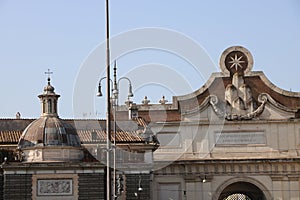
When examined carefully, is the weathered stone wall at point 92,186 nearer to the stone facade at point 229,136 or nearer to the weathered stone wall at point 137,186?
the weathered stone wall at point 137,186

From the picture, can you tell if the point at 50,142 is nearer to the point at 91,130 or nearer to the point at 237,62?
the point at 91,130

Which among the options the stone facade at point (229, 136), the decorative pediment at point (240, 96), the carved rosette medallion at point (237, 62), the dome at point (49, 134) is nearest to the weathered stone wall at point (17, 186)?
the dome at point (49, 134)

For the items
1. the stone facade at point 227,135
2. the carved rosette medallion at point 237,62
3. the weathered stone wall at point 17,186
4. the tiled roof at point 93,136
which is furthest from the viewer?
the carved rosette medallion at point 237,62

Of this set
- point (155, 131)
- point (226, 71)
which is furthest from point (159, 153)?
point (226, 71)

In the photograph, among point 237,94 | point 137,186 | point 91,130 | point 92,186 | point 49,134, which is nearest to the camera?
point 49,134

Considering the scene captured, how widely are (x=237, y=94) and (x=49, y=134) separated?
65.8ft

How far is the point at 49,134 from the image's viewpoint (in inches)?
1955

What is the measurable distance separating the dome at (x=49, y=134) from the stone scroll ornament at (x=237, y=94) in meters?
17.0

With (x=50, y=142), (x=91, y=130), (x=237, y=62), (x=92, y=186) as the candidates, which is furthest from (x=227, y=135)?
(x=50, y=142)

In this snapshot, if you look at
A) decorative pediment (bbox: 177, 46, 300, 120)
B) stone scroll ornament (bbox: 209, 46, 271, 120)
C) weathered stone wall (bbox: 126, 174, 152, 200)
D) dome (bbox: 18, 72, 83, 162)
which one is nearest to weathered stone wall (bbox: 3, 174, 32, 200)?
dome (bbox: 18, 72, 83, 162)

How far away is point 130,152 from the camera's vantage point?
53781 millimetres

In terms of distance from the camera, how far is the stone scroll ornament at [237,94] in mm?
64250

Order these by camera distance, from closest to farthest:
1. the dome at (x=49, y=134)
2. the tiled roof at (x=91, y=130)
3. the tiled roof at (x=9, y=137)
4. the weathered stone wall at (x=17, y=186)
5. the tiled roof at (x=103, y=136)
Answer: the weathered stone wall at (x=17, y=186) < the dome at (x=49, y=134) < the tiled roof at (x=9, y=137) < the tiled roof at (x=103, y=136) < the tiled roof at (x=91, y=130)

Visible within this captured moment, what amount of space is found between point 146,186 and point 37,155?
296 inches
